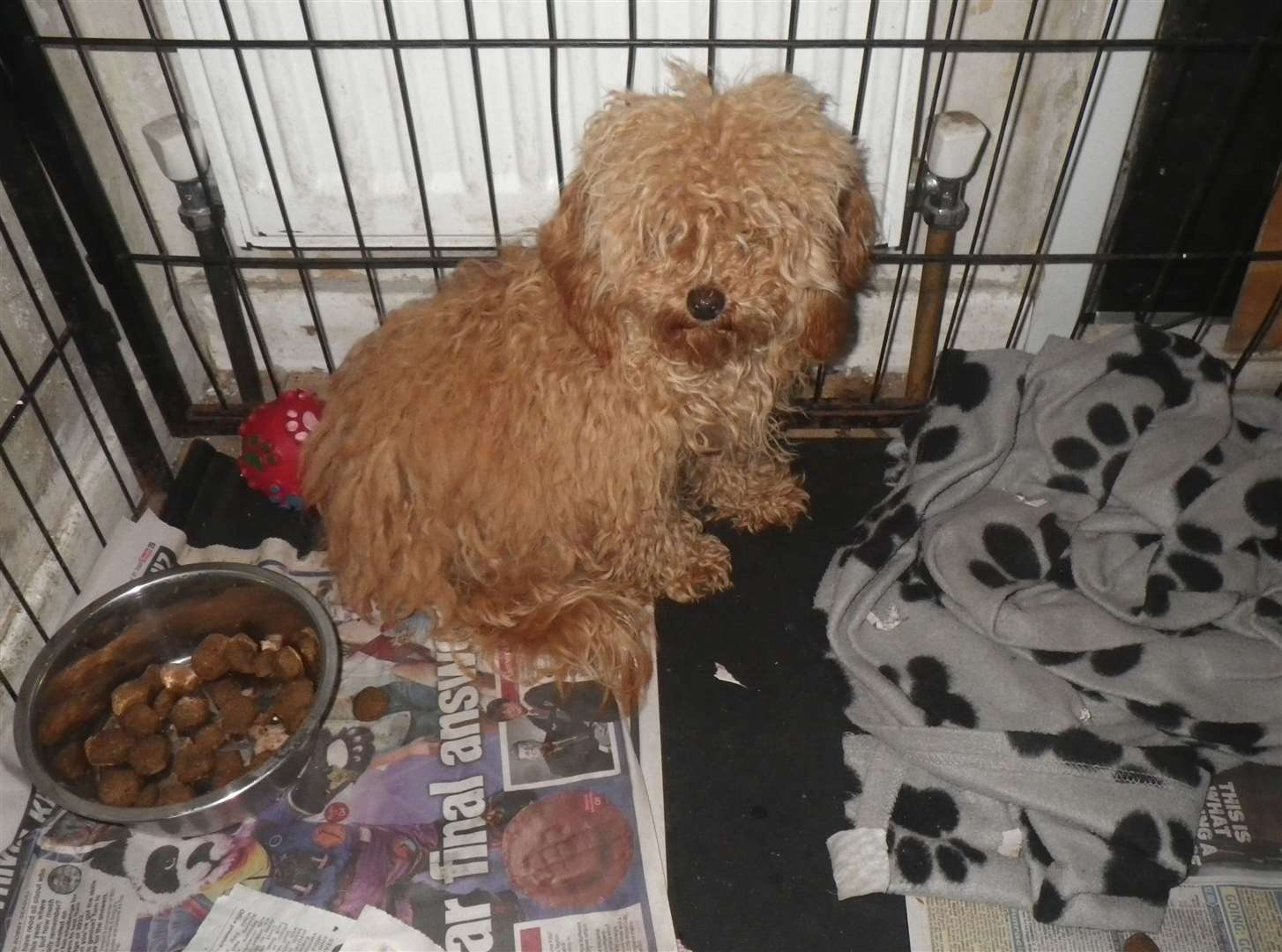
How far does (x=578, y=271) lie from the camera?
1414mm

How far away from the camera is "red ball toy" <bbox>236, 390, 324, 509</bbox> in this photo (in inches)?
74.3

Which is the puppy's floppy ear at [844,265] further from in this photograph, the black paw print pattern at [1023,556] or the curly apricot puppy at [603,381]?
the black paw print pattern at [1023,556]

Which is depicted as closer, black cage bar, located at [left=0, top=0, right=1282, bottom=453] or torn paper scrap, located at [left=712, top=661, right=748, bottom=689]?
black cage bar, located at [left=0, top=0, right=1282, bottom=453]

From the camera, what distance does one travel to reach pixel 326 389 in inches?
69.6

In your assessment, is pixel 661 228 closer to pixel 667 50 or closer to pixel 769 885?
pixel 667 50

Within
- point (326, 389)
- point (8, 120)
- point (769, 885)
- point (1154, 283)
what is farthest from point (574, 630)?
point (1154, 283)

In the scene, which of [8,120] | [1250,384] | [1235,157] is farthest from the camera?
[1250,384]

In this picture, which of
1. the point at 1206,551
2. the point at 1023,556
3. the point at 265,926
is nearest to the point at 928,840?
the point at 1023,556

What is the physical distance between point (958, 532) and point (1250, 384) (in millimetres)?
944

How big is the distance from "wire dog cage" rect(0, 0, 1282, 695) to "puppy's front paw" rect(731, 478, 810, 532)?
0.24m

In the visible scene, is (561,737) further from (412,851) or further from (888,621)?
(888,621)

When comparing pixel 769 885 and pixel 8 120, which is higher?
pixel 8 120

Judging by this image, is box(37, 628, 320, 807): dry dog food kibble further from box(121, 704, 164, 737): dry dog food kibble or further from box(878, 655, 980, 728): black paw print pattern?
box(878, 655, 980, 728): black paw print pattern

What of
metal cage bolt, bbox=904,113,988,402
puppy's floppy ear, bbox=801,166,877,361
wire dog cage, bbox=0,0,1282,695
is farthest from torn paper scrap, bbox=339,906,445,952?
metal cage bolt, bbox=904,113,988,402
